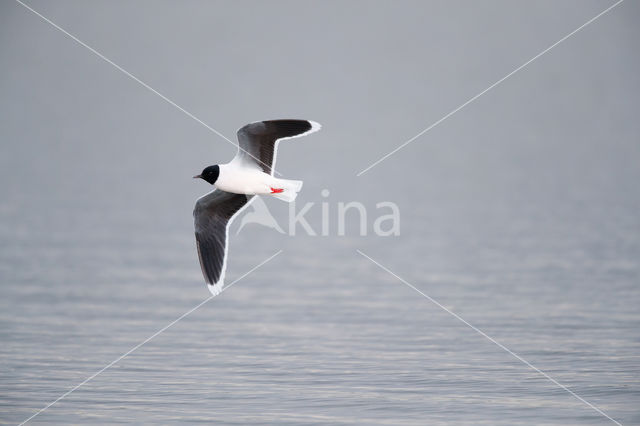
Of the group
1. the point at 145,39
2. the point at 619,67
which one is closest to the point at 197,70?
the point at 145,39

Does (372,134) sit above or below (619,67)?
below

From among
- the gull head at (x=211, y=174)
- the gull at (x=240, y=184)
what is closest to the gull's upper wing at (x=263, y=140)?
the gull at (x=240, y=184)

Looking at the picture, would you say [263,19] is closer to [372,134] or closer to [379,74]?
[379,74]

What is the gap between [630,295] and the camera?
1703 centimetres

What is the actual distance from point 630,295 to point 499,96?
2380 inches

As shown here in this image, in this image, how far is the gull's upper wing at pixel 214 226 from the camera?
1228 cm

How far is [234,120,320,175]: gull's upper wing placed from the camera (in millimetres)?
11469

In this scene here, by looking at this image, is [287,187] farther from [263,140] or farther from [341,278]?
[341,278]

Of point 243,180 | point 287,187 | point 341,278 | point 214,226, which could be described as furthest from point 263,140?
point 341,278

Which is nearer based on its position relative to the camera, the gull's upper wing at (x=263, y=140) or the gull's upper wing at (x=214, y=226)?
the gull's upper wing at (x=263, y=140)

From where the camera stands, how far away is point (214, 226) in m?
12.3

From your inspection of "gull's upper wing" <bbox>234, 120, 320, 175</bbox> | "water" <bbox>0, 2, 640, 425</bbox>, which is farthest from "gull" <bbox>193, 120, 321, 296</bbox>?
"water" <bbox>0, 2, 640, 425</bbox>

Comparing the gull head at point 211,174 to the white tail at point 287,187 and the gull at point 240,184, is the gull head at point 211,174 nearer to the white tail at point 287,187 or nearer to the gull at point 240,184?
the gull at point 240,184

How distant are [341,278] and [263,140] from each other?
7757mm
